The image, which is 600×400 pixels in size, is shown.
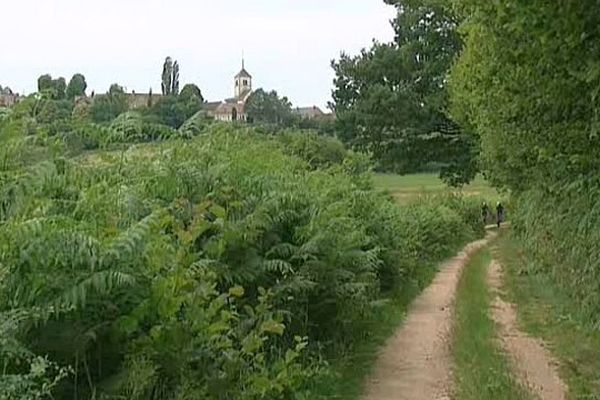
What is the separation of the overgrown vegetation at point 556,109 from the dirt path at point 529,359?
101 centimetres

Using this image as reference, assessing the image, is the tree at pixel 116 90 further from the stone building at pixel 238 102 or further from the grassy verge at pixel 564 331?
the grassy verge at pixel 564 331

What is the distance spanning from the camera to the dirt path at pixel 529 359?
1223cm

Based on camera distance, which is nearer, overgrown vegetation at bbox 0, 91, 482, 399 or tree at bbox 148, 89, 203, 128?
overgrown vegetation at bbox 0, 91, 482, 399

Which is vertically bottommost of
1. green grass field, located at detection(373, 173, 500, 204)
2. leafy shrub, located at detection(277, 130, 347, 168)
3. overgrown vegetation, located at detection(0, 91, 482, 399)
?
green grass field, located at detection(373, 173, 500, 204)

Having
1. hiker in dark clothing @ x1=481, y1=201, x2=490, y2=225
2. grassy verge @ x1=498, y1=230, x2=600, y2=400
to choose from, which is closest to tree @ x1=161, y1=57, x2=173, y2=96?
grassy verge @ x1=498, y1=230, x2=600, y2=400

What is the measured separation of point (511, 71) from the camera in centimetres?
1266

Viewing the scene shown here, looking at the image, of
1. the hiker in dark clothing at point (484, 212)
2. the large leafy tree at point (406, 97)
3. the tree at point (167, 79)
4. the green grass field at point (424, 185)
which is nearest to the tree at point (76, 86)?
the tree at point (167, 79)

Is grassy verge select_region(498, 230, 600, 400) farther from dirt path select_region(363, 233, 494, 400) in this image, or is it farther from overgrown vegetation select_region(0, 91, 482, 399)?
overgrown vegetation select_region(0, 91, 482, 399)

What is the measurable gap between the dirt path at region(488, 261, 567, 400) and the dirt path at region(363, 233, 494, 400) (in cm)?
96

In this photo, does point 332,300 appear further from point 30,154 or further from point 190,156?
point 30,154

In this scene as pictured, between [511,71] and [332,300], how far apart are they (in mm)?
3787

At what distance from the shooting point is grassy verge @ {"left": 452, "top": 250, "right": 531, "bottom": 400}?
36.7 feet

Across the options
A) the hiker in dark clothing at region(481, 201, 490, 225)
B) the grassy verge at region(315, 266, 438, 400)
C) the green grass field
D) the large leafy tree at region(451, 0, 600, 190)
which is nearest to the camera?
the large leafy tree at region(451, 0, 600, 190)

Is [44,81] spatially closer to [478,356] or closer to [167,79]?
[167,79]
